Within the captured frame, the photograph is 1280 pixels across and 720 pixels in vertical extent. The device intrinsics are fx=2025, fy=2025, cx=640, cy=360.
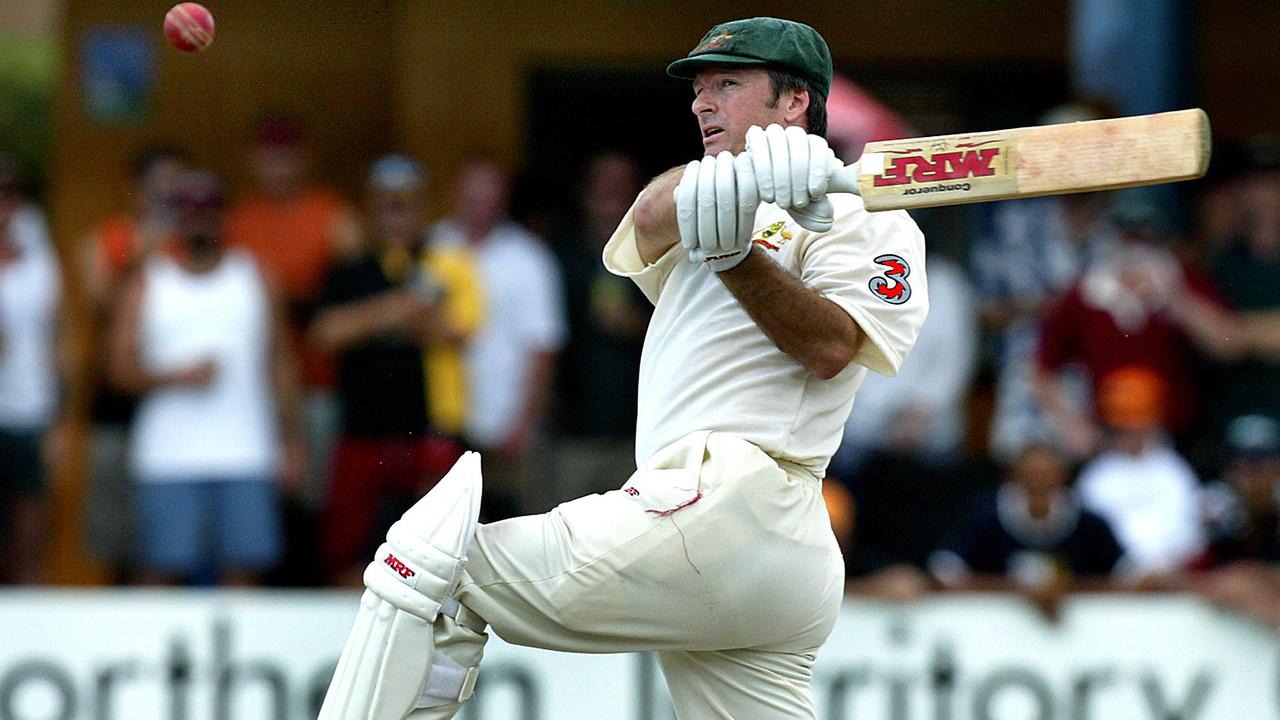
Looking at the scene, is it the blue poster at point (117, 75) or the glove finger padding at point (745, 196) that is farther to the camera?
the blue poster at point (117, 75)

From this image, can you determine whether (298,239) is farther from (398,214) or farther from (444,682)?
(444,682)

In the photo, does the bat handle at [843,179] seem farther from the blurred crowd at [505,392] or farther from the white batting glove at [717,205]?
the blurred crowd at [505,392]

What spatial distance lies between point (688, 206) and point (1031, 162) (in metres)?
0.68

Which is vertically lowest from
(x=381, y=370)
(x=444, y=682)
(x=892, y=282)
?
(x=444, y=682)

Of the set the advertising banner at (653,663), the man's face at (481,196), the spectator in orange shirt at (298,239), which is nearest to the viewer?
the advertising banner at (653,663)

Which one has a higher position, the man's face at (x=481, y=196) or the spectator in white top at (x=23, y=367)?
the man's face at (x=481, y=196)

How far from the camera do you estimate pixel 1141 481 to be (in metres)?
8.47

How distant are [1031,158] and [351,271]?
4.78 m

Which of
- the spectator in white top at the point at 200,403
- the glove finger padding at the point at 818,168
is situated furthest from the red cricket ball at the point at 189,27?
the spectator in white top at the point at 200,403

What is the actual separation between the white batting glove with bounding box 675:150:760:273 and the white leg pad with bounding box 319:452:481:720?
2.50 ft

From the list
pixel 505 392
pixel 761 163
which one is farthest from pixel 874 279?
pixel 505 392

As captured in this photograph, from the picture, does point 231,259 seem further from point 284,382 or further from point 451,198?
point 451,198

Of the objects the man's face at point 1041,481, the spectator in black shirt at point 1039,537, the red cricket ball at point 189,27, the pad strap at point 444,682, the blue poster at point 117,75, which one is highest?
the blue poster at point 117,75

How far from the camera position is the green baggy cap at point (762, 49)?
14.3ft
